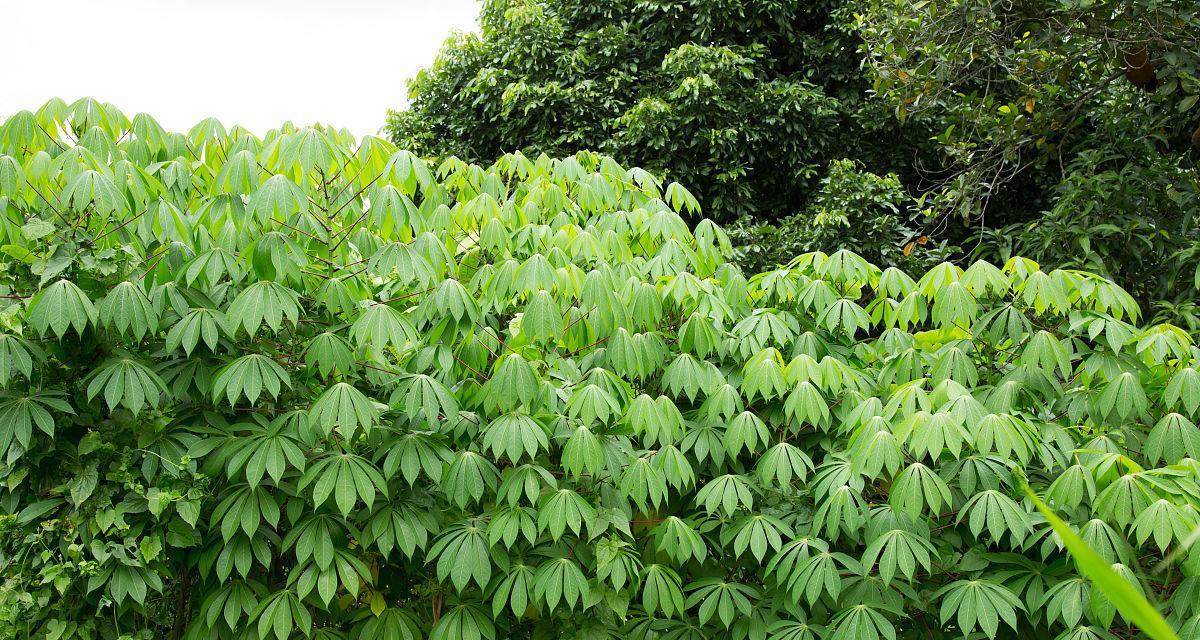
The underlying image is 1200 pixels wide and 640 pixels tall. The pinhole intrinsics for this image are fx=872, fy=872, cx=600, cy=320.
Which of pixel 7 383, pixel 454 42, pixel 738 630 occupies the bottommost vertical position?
pixel 738 630

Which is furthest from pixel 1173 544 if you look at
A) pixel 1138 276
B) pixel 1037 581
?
pixel 1138 276

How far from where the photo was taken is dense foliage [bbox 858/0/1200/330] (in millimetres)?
4148

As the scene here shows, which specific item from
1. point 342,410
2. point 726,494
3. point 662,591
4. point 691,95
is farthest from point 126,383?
point 691,95

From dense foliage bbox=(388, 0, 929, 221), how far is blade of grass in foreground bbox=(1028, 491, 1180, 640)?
7168mm

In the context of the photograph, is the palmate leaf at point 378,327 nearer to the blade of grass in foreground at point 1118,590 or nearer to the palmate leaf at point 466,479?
the palmate leaf at point 466,479

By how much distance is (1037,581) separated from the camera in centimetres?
238

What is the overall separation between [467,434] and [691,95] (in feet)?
17.9

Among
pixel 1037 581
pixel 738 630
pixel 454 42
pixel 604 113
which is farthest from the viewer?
pixel 454 42

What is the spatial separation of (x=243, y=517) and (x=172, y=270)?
2.31 ft

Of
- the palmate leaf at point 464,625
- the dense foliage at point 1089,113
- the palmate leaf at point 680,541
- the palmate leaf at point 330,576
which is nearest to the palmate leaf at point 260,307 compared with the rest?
the palmate leaf at point 330,576

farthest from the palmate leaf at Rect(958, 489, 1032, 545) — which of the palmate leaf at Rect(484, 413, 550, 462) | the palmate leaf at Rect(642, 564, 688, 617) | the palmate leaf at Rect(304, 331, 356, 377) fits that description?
the palmate leaf at Rect(304, 331, 356, 377)

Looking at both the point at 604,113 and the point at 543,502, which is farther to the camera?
the point at 604,113

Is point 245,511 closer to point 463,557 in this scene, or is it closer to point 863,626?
point 463,557

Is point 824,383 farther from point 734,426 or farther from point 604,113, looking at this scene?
point 604,113
